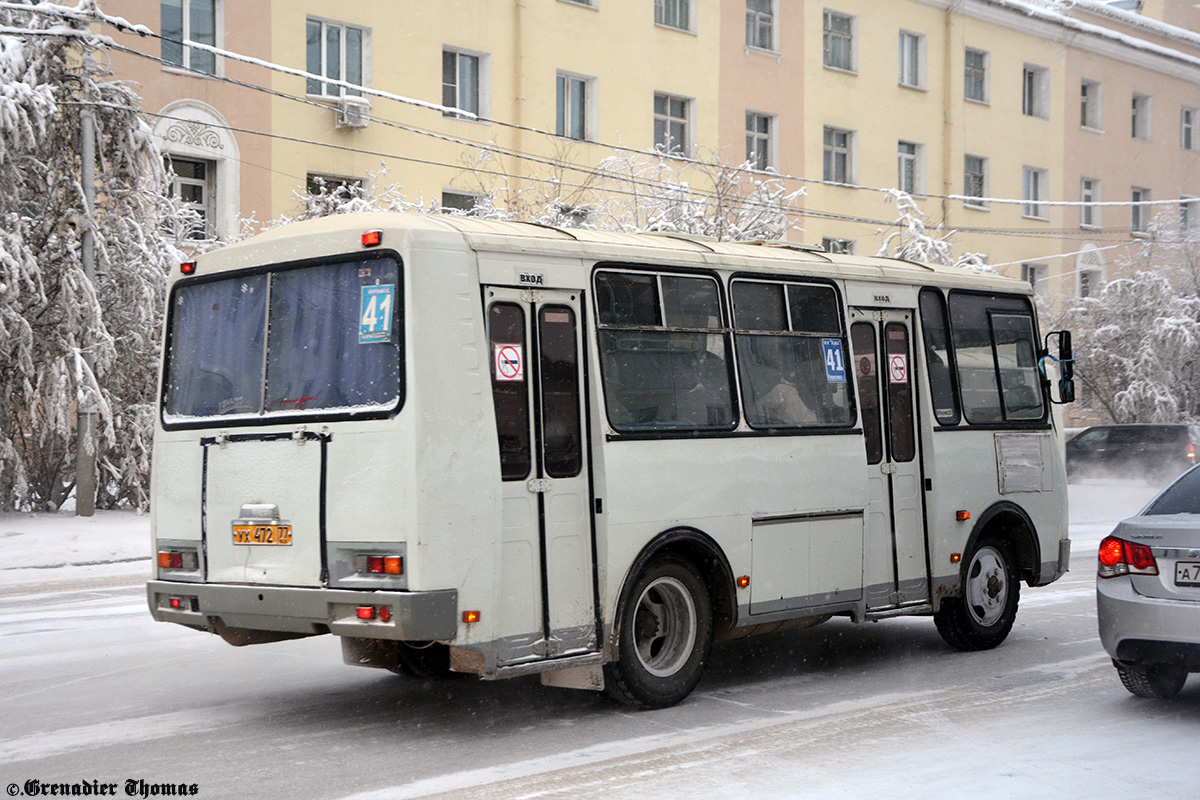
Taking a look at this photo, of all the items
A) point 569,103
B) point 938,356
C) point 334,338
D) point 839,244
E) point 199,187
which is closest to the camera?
point 334,338

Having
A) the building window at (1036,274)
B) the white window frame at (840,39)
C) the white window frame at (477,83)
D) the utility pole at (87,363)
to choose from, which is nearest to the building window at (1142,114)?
the building window at (1036,274)

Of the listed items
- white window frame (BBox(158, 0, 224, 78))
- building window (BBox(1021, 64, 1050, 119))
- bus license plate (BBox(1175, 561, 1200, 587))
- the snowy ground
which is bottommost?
the snowy ground

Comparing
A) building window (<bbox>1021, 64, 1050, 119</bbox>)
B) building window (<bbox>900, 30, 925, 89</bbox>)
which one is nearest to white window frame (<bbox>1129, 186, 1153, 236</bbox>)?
building window (<bbox>1021, 64, 1050, 119</bbox>)

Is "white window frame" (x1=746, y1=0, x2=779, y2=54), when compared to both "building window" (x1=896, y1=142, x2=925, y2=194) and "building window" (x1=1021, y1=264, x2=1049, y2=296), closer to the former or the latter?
"building window" (x1=896, y1=142, x2=925, y2=194)

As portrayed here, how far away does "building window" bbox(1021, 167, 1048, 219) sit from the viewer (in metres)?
42.8

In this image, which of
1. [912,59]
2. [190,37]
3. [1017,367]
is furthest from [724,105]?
[1017,367]

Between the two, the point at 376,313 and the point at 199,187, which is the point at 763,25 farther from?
the point at 376,313

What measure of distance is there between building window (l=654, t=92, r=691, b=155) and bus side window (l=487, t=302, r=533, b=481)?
25193 millimetres

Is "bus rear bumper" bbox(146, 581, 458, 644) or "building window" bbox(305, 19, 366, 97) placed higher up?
"building window" bbox(305, 19, 366, 97)

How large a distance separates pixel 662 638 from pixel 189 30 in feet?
67.3

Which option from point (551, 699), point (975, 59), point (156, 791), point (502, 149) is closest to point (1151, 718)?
point (551, 699)

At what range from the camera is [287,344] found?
7820 millimetres

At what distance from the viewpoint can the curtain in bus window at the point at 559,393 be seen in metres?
7.75

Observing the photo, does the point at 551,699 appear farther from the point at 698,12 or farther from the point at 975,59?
the point at 975,59
